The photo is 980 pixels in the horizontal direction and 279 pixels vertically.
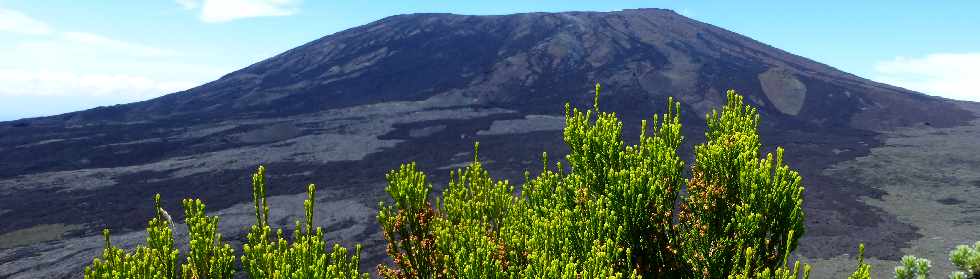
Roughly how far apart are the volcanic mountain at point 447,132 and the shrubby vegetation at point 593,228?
8165 millimetres

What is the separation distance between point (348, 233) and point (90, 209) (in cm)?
1043

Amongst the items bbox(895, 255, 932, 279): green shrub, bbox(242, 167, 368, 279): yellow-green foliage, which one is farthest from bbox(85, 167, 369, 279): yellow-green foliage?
bbox(895, 255, 932, 279): green shrub

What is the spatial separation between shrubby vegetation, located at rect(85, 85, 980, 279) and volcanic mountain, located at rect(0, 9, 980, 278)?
8165 mm

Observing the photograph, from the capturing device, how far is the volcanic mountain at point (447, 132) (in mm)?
17062

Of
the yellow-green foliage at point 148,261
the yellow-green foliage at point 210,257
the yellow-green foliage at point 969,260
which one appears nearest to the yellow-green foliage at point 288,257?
the yellow-green foliage at point 210,257

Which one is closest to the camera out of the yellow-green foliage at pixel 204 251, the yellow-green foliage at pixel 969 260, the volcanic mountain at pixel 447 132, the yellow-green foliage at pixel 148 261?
the yellow-green foliage at pixel 148 261

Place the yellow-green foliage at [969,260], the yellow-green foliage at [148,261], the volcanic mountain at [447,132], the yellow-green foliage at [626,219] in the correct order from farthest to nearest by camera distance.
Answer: the volcanic mountain at [447,132]
the yellow-green foliage at [969,260]
the yellow-green foliage at [626,219]
the yellow-green foliage at [148,261]

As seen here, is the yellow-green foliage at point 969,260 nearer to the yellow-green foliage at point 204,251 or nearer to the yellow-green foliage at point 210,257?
the yellow-green foliage at point 210,257

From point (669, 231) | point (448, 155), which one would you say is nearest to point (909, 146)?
point (448, 155)

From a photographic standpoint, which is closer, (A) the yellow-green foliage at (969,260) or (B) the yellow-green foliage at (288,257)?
(B) the yellow-green foliage at (288,257)

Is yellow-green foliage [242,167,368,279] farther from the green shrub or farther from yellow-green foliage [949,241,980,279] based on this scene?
yellow-green foliage [949,241,980,279]

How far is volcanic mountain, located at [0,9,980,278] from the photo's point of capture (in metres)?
17.1

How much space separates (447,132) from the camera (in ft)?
116

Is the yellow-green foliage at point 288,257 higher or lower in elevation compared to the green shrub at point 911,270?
higher
